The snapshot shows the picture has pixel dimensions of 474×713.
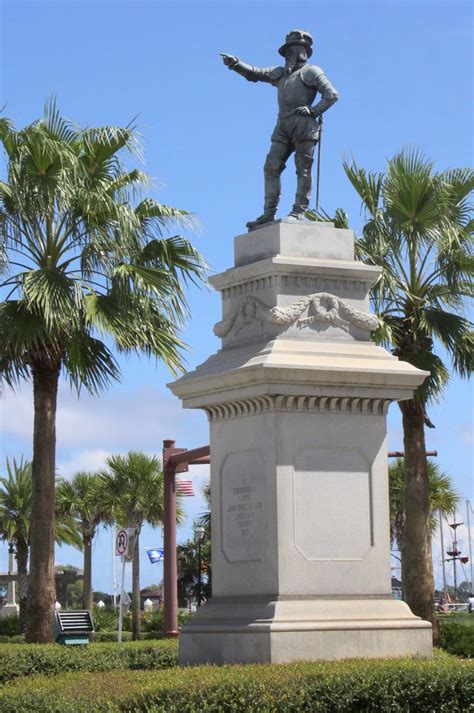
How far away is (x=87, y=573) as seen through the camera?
61.3 m

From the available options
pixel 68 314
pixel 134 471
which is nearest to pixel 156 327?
pixel 68 314

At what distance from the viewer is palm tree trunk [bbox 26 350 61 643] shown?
23.0m

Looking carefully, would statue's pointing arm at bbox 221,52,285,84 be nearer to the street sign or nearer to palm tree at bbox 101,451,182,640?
the street sign

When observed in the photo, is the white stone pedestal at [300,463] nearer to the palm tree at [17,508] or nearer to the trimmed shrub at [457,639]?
the trimmed shrub at [457,639]

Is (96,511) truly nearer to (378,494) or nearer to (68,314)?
(68,314)

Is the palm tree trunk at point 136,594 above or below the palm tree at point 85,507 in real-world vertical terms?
below

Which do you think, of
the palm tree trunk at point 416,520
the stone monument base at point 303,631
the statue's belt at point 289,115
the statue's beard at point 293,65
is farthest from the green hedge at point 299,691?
the palm tree trunk at point 416,520

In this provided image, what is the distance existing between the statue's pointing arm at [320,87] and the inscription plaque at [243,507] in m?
3.58

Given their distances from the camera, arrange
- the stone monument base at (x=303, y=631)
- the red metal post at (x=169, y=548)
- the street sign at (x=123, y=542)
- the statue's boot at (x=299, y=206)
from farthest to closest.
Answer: the red metal post at (x=169, y=548)
the street sign at (x=123, y=542)
the statue's boot at (x=299, y=206)
the stone monument base at (x=303, y=631)

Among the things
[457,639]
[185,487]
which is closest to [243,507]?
[457,639]

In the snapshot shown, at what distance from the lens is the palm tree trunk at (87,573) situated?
60500 millimetres

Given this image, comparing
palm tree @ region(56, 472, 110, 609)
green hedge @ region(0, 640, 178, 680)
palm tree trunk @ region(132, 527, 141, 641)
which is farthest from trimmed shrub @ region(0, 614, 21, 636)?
green hedge @ region(0, 640, 178, 680)

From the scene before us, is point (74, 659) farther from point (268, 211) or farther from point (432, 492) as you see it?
point (432, 492)

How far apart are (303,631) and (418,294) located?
43.1 feet
